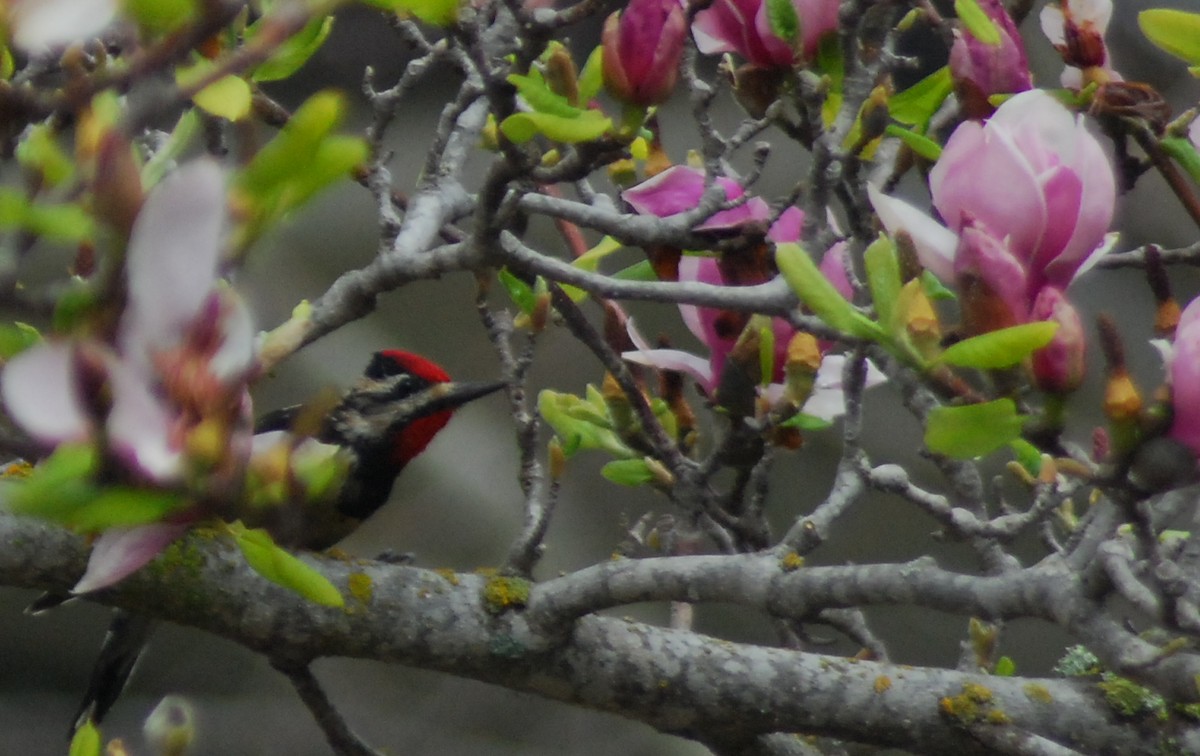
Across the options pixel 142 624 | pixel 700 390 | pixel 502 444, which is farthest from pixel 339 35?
Result: pixel 700 390

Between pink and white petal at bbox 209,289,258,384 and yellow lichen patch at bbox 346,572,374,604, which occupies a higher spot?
pink and white petal at bbox 209,289,258,384

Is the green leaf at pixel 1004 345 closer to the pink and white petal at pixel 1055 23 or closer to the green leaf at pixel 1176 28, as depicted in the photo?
the green leaf at pixel 1176 28

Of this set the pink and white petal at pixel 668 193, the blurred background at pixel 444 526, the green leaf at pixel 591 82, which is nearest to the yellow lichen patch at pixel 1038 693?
the pink and white petal at pixel 668 193

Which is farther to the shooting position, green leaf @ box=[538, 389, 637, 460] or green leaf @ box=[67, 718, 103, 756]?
green leaf @ box=[538, 389, 637, 460]

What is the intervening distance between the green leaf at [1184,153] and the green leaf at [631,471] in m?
0.57

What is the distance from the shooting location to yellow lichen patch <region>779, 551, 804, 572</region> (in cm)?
95

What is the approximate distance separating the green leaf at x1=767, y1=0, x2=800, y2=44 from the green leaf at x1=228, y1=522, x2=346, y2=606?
60 centimetres

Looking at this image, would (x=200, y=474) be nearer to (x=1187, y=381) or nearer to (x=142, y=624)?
(x=1187, y=381)

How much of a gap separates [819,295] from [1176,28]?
26 centimetres

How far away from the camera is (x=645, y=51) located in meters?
0.95

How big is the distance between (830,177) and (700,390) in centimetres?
26

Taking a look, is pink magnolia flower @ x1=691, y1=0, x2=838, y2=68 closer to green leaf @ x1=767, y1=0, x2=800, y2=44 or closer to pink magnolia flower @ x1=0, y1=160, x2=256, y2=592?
green leaf @ x1=767, y1=0, x2=800, y2=44

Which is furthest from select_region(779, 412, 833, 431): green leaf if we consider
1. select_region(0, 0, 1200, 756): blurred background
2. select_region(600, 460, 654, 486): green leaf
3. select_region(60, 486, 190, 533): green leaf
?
select_region(0, 0, 1200, 756): blurred background

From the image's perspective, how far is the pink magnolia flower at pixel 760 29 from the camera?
1.00 metres
